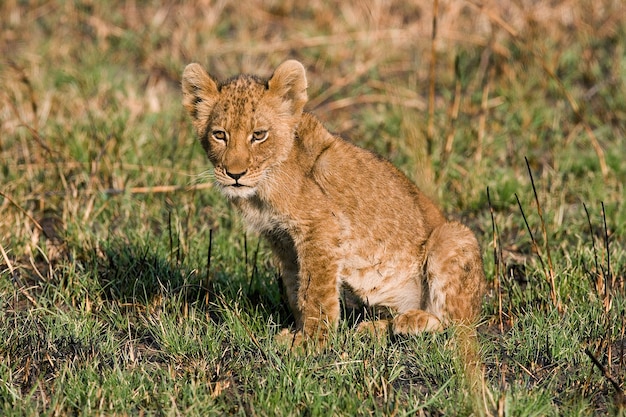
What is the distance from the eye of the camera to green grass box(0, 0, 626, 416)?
4.98 metres

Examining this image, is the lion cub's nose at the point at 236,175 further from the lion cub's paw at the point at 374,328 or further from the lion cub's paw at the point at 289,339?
the lion cub's paw at the point at 374,328

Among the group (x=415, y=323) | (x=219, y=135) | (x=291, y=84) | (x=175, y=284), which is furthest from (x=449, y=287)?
(x=175, y=284)

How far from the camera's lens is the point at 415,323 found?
226 inches

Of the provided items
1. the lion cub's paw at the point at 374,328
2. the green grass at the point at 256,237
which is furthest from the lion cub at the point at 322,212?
the green grass at the point at 256,237

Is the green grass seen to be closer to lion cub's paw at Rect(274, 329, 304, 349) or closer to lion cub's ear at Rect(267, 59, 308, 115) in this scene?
lion cub's paw at Rect(274, 329, 304, 349)

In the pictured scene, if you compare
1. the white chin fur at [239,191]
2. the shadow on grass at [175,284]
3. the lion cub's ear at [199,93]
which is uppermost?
the lion cub's ear at [199,93]

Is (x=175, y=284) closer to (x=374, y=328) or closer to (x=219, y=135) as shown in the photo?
(x=219, y=135)

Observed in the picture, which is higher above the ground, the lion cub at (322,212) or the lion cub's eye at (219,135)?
the lion cub's eye at (219,135)

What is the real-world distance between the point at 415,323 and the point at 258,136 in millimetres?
1538

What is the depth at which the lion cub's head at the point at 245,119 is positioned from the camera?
17.7ft

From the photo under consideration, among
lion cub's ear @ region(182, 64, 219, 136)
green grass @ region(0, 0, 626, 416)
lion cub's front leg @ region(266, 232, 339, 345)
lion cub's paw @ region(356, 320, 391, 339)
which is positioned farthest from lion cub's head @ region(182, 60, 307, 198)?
lion cub's paw @ region(356, 320, 391, 339)

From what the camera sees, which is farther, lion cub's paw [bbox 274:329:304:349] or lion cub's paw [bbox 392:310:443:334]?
lion cub's paw [bbox 392:310:443:334]

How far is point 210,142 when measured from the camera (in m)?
5.58

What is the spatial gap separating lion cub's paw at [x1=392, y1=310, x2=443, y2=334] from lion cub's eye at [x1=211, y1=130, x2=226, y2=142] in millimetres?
1599
